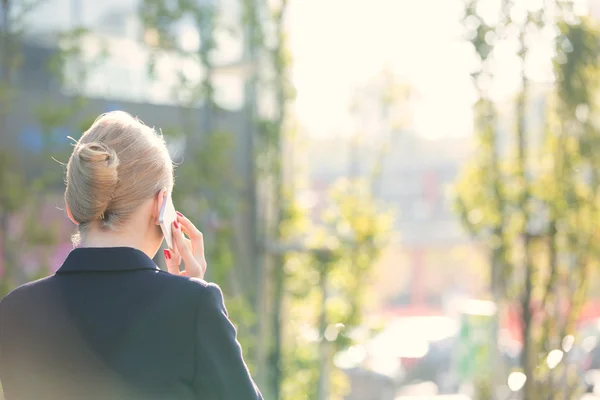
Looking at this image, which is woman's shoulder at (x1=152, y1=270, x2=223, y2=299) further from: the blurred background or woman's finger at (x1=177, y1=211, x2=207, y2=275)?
the blurred background

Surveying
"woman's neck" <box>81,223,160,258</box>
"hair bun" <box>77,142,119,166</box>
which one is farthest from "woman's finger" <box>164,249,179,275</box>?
"hair bun" <box>77,142,119,166</box>

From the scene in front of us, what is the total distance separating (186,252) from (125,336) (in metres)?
0.21

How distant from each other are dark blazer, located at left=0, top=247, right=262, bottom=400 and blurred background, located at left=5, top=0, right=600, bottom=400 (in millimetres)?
3984

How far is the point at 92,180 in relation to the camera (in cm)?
135

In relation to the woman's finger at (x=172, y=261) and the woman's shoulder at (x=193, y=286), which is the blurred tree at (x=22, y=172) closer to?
the woman's finger at (x=172, y=261)

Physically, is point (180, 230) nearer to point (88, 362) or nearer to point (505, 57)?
point (88, 362)

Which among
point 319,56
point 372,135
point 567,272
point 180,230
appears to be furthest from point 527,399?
point 180,230

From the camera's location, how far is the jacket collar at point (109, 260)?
1382mm

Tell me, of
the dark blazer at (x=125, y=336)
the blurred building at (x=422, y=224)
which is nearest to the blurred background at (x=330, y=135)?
the dark blazer at (x=125, y=336)

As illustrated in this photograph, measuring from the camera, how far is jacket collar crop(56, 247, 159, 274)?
1.38m

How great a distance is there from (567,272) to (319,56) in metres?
2.47

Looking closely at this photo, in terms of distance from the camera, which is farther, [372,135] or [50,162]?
[372,135]

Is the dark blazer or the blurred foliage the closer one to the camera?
the dark blazer

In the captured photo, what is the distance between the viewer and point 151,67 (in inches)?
232
